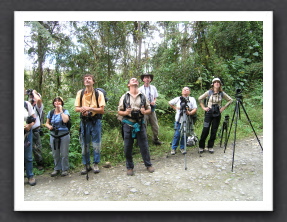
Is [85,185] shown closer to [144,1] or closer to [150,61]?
[144,1]

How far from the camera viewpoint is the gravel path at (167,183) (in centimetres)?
319

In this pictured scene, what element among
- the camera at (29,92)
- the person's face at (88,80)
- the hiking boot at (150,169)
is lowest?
the hiking boot at (150,169)

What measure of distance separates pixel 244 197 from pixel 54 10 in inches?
164

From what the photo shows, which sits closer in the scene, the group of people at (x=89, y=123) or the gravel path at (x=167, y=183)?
the gravel path at (x=167, y=183)

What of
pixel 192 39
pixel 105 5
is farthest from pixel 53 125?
pixel 192 39

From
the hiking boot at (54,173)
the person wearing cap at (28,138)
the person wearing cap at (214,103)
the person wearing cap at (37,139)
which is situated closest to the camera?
the person wearing cap at (28,138)

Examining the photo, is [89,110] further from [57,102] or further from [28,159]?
[28,159]

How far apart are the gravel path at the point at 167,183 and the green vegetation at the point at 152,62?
1.09m

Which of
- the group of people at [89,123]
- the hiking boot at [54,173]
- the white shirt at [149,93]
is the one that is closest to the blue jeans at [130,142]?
the group of people at [89,123]

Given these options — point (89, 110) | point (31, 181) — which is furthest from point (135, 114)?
point (31, 181)

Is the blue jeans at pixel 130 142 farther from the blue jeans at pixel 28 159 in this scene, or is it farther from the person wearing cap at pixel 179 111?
the blue jeans at pixel 28 159

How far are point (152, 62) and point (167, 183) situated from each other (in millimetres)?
5660

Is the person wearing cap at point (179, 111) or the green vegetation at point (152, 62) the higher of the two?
the green vegetation at point (152, 62)

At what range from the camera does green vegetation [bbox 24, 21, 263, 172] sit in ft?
19.2
